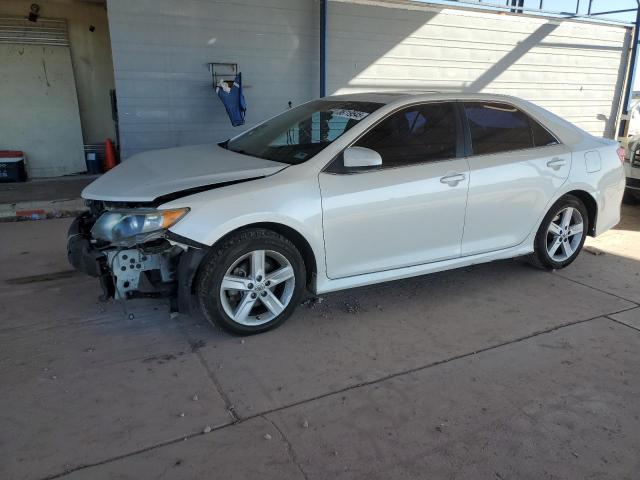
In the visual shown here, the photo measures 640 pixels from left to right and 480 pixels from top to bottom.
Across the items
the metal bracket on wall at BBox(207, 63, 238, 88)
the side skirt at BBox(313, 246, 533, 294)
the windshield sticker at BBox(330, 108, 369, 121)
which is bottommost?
the side skirt at BBox(313, 246, 533, 294)

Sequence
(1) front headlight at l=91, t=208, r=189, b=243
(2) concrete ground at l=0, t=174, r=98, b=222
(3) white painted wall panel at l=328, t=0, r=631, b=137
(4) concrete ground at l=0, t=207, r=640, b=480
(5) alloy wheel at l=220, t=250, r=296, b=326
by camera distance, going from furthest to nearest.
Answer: (3) white painted wall panel at l=328, t=0, r=631, b=137 < (2) concrete ground at l=0, t=174, r=98, b=222 < (5) alloy wheel at l=220, t=250, r=296, b=326 < (1) front headlight at l=91, t=208, r=189, b=243 < (4) concrete ground at l=0, t=207, r=640, b=480

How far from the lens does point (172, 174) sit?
148 inches

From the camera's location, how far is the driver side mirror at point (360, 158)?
3.77m

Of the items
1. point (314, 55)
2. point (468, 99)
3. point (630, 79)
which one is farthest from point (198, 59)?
point (630, 79)

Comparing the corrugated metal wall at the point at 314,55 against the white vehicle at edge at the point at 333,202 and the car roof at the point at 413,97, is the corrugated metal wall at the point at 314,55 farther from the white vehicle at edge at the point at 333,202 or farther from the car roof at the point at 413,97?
the car roof at the point at 413,97

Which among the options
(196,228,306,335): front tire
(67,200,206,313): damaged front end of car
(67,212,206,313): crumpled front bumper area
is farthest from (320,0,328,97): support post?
(67,212,206,313): crumpled front bumper area

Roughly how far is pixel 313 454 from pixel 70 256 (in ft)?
7.61

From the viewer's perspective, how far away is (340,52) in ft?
28.7

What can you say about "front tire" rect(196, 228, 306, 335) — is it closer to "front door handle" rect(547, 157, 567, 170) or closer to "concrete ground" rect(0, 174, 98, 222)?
"front door handle" rect(547, 157, 567, 170)

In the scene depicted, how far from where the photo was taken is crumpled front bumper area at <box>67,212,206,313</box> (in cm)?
348

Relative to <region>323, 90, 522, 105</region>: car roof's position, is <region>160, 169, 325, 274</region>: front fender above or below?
below

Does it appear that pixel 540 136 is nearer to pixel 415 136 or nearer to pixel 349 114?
pixel 415 136

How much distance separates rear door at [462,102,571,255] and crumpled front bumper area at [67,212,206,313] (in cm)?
230

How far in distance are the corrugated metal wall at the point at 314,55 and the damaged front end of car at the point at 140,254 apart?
439 centimetres
